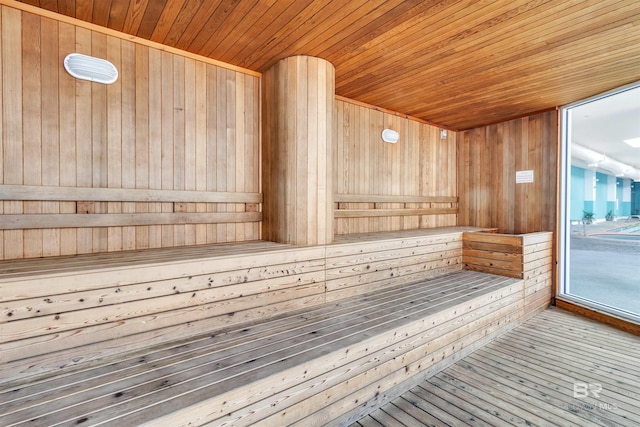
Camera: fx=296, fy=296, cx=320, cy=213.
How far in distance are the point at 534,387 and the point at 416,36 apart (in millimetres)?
2627

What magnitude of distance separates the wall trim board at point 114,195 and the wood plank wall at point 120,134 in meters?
0.04

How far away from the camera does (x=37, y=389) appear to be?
49.9 inches

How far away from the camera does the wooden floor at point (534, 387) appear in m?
1.74

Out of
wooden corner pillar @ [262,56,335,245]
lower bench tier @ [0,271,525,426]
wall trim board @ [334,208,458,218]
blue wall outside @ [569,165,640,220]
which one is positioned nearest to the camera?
lower bench tier @ [0,271,525,426]

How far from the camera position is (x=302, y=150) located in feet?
8.21

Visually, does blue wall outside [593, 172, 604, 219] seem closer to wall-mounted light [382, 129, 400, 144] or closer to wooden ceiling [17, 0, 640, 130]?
wooden ceiling [17, 0, 640, 130]

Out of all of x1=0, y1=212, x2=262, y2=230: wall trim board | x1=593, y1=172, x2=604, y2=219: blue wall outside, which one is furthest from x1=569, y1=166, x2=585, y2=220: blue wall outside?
x1=0, y1=212, x2=262, y2=230: wall trim board

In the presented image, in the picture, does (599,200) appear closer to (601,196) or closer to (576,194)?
(601,196)

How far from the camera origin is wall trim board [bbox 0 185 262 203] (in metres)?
1.88

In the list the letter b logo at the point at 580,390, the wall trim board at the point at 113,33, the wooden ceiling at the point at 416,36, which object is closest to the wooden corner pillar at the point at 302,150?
the wooden ceiling at the point at 416,36

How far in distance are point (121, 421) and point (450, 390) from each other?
1912 mm

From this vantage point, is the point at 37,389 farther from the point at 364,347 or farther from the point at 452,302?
the point at 452,302

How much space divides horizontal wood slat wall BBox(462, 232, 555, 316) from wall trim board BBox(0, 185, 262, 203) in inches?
106

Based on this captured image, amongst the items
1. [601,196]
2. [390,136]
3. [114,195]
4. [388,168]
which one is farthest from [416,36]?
[601,196]
